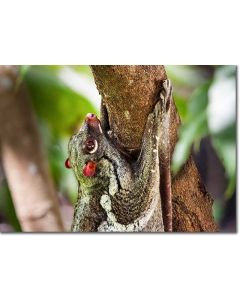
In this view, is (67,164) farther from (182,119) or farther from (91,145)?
(182,119)

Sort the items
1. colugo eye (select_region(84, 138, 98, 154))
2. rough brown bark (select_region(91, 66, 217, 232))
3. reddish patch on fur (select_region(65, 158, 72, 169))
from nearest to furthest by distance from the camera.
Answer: rough brown bark (select_region(91, 66, 217, 232))
colugo eye (select_region(84, 138, 98, 154))
reddish patch on fur (select_region(65, 158, 72, 169))

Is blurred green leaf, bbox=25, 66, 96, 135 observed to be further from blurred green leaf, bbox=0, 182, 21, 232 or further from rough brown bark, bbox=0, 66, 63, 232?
blurred green leaf, bbox=0, 182, 21, 232

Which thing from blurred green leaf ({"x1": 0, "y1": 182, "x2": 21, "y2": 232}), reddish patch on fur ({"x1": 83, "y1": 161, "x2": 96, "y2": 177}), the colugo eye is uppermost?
the colugo eye

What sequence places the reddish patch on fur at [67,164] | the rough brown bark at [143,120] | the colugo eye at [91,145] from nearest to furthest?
the rough brown bark at [143,120], the colugo eye at [91,145], the reddish patch on fur at [67,164]

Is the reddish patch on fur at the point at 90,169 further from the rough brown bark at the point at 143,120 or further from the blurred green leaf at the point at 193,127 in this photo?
the blurred green leaf at the point at 193,127

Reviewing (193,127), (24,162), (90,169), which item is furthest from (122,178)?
(24,162)

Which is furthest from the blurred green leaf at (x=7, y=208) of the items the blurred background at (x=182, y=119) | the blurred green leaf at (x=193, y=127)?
the blurred green leaf at (x=193, y=127)

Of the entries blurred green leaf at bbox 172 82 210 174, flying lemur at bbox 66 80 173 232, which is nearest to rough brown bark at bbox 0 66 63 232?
flying lemur at bbox 66 80 173 232
